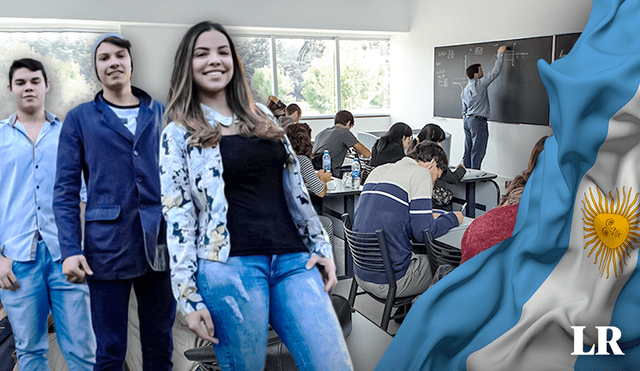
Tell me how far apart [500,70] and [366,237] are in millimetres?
5136

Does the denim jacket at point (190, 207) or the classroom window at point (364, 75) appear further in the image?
the classroom window at point (364, 75)

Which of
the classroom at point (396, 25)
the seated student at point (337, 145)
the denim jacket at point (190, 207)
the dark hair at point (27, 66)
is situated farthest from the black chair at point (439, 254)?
the classroom at point (396, 25)

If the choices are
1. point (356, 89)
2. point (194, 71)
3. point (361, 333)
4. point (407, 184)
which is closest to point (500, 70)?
point (356, 89)

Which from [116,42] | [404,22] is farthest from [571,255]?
[404,22]

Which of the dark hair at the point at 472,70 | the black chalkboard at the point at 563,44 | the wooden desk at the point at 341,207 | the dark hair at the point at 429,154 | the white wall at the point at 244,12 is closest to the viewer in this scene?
the dark hair at the point at 429,154

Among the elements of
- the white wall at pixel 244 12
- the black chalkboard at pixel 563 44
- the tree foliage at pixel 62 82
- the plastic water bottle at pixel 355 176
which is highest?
the white wall at pixel 244 12

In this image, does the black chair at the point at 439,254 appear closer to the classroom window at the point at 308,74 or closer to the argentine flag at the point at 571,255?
the argentine flag at the point at 571,255

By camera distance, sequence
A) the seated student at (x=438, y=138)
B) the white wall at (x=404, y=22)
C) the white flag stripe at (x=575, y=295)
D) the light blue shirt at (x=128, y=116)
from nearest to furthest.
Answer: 1. the white flag stripe at (x=575, y=295)
2. the light blue shirt at (x=128, y=116)
3. the seated student at (x=438, y=138)
4. the white wall at (x=404, y=22)

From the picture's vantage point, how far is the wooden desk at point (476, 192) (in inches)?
187

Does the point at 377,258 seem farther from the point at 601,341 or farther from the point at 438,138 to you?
the point at 601,341

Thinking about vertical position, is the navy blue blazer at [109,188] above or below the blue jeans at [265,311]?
above

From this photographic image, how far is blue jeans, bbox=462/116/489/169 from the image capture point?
24.2ft

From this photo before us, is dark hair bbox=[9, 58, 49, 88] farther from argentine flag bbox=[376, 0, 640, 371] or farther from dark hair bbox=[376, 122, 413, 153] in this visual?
dark hair bbox=[376, 122, 413, 153]

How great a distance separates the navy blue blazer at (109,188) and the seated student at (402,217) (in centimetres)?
134
